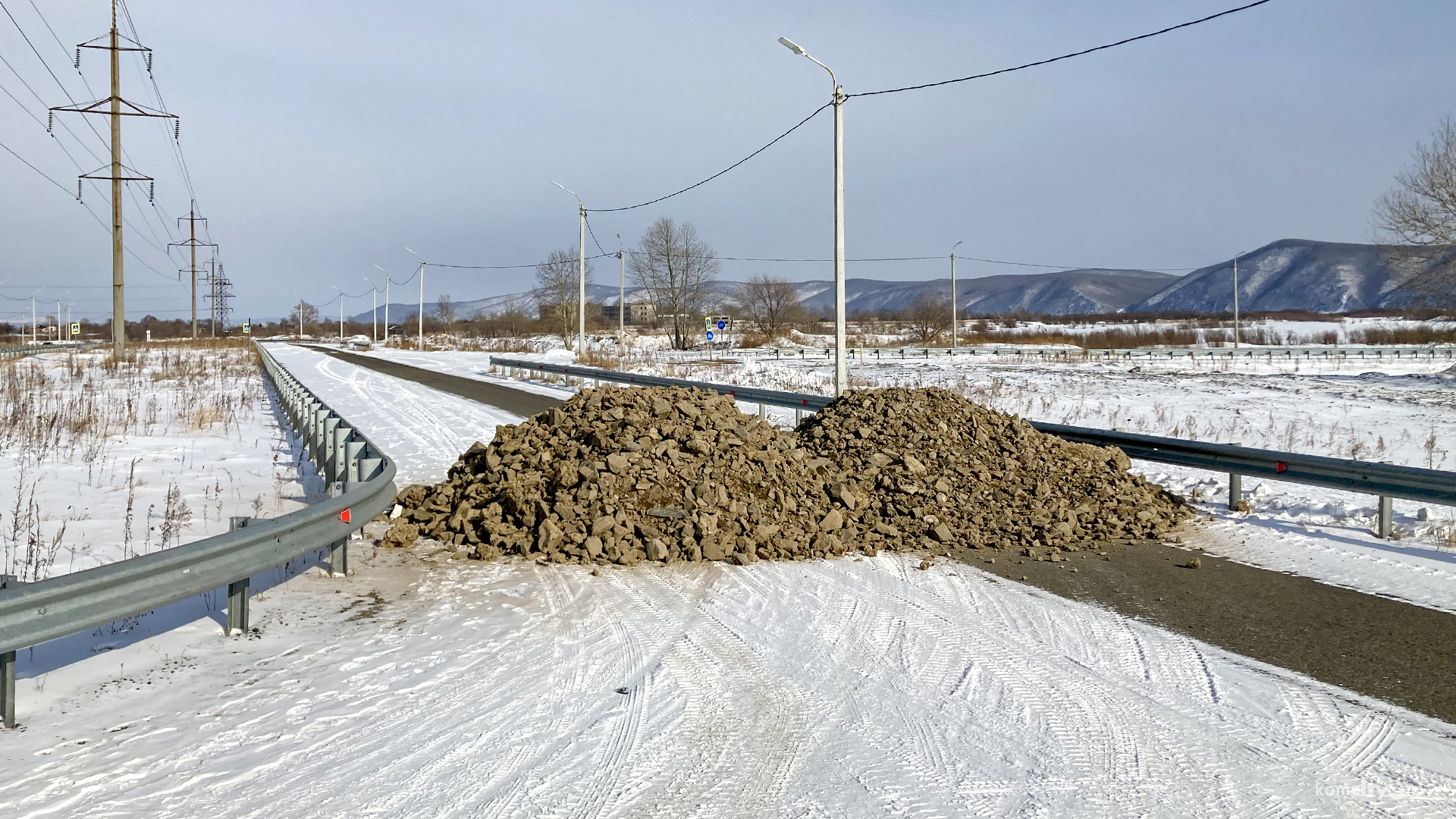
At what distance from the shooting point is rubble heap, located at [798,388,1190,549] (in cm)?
900

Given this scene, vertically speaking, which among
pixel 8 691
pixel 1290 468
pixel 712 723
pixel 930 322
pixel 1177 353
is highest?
pixel 930 322

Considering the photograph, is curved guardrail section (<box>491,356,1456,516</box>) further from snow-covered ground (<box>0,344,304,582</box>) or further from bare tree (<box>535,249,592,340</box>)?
bare tree (<box>535,249,592,340</box>)

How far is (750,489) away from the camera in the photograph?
29.6ft

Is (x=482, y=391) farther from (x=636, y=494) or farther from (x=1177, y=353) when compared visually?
Answer: (x=1177, y=353)

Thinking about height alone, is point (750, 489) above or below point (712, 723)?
above

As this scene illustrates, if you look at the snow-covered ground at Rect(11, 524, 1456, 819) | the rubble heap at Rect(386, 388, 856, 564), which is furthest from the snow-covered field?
the rubble heap at Rect(386, 388, 856, 564)

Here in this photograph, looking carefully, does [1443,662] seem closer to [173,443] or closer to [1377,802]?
[1377,802]

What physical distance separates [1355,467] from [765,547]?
5522 mm

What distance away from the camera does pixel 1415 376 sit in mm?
34312

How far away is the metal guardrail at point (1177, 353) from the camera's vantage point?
154ft

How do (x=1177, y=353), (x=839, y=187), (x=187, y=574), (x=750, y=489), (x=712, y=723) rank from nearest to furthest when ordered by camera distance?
(x=712, y=723), (x=187, y=574), (x=750, y=489), (x=839, y=187), (x=1177, y=353)

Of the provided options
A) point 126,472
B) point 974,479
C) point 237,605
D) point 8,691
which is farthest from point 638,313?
point 8,691

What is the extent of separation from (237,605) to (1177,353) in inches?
2029

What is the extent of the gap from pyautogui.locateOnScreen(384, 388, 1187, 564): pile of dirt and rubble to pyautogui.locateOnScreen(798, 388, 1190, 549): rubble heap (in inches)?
0.8
